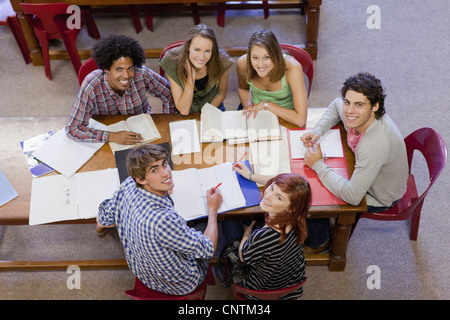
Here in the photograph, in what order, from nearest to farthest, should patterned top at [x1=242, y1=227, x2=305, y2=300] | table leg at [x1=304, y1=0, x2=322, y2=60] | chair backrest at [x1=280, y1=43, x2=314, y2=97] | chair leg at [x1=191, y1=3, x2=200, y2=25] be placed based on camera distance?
patterned top at [x1=242, y1=227, x2=305, y2=300]
chair backrest at [x1=280, y1=43, x2=314, y2=97]
table leg at [x1=304, y1=0, x2=322, y2=60]
chair leg at [x1=191, y1=3, x2=200, y2=25]

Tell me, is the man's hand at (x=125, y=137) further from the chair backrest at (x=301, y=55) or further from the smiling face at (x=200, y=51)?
the chair backrest at (x=301, y=55)

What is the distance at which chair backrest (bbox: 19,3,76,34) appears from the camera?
3.44 meters

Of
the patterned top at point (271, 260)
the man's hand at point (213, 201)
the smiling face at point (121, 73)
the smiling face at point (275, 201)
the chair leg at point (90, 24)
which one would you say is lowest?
the patterned top at point (271, 260)

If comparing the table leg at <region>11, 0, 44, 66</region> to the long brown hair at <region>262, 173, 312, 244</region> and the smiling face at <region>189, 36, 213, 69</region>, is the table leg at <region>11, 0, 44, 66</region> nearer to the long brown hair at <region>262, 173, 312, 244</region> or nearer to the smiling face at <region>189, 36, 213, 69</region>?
the smiling face at <region>189, 36, 213, 69</region>

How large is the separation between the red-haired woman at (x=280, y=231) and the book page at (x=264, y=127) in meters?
0.39

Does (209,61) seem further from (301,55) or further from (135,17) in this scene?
(135,17)

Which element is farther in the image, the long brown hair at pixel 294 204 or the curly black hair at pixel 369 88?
the curly black hair at pixel 369 88

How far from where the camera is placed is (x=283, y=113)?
263 cm

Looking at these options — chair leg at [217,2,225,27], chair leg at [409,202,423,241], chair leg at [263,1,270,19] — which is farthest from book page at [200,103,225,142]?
chair leg at [263,1,270,19]

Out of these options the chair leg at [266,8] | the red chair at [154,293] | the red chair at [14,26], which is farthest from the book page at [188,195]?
the red chair at [14,26]

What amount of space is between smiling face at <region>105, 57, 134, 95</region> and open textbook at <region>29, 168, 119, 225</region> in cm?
53

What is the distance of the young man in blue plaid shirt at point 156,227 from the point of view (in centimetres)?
200
